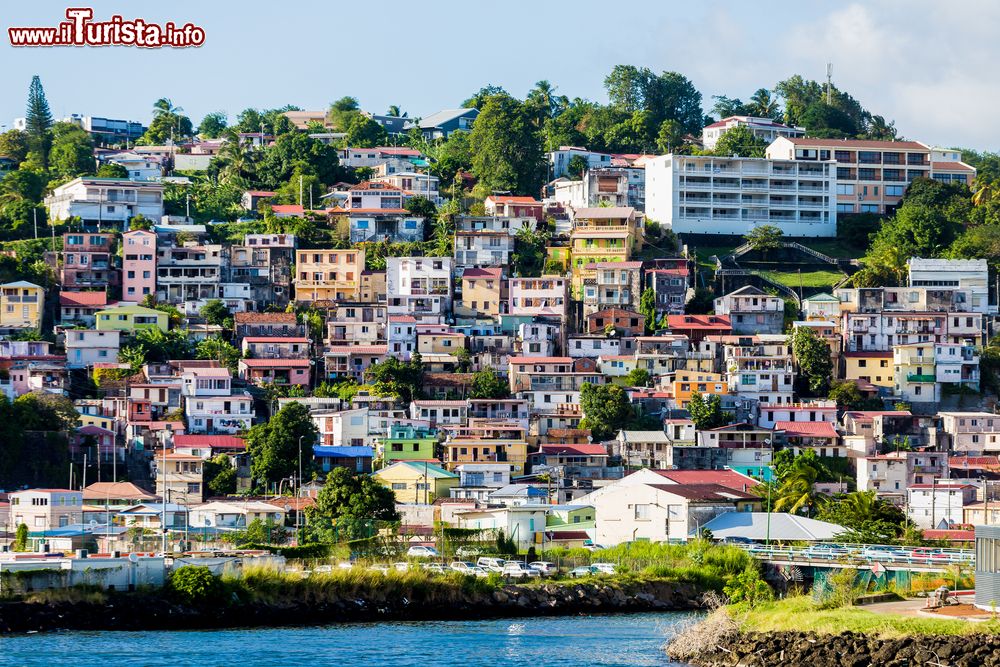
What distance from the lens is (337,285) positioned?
7144 cm

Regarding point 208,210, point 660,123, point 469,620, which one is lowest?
point 469,620

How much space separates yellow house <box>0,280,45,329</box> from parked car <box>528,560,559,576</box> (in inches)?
1103

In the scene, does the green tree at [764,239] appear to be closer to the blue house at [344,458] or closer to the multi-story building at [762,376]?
the multi-story building at [762,376]

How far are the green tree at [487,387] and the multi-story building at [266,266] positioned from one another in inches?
426

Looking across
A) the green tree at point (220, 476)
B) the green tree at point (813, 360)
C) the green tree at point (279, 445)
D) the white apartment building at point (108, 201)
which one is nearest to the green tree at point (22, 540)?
the green tree at point (220, 476)

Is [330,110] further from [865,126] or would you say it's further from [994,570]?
[994,570]

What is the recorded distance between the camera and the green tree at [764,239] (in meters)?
76.3

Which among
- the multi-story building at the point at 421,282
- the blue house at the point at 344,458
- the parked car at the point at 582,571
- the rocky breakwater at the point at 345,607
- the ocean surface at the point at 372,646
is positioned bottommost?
the ocean surface at the point at 372,646

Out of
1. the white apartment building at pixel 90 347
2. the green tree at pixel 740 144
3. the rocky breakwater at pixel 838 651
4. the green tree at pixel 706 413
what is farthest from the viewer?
the green tree at pixel 740 144

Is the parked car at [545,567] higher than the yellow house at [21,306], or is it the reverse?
the yellow house at [21,306]

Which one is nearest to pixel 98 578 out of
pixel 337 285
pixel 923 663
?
pixel 923 663

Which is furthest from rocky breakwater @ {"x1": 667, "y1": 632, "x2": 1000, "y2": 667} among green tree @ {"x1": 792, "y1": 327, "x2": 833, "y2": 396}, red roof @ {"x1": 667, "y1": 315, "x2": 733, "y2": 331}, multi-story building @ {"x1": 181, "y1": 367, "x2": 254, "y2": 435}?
red roof @ {"x1": 667, "y1": 315, "x2": 733, "y2": 331}

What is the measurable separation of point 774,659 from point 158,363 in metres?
36.9

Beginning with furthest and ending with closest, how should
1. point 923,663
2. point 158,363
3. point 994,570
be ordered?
point 158,363
point 994,570
point 923,663
